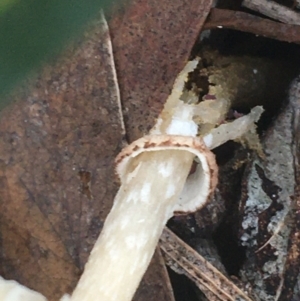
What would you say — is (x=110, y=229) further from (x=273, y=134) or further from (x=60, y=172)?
(x=273, y=134)

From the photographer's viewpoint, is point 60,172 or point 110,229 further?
point 60,172

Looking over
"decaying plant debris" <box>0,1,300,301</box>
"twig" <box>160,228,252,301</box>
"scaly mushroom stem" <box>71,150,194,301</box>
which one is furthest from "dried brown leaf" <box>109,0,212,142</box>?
"twig" <box>160,228,252,301</box>

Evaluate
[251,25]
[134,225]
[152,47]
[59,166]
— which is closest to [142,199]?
[134,225]

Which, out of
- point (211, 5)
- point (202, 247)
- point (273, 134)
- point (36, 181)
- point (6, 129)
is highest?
point (211, 5)

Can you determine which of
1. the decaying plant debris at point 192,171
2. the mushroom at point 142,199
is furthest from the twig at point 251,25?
the mushroom at point 142,199

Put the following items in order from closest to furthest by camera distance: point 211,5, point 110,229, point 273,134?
1. point 110,229
2. point 211,5
3. point 273,134

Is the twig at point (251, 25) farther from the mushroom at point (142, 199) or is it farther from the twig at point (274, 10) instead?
the mushroom at point (142, 199)

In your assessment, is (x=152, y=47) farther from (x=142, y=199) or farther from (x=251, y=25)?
(x=142, y=199)

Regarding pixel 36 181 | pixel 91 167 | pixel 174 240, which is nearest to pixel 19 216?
pixel 36 181
